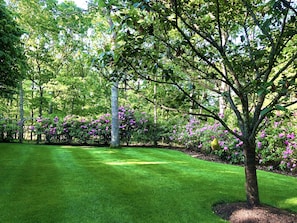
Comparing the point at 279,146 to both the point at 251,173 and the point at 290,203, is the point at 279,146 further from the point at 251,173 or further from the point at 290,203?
the point at 251,173

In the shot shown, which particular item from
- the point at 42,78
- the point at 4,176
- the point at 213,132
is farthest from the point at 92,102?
the point at 4,176

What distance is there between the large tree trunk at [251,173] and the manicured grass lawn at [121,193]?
0.51m

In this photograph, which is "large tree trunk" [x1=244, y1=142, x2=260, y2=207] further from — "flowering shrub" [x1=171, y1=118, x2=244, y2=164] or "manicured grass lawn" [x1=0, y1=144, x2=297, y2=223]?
"flowering shrub" [x1=171, y1=118, x2=244, y2=164]

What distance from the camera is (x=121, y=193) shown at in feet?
12.2

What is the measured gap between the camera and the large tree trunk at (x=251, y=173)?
9.82ft

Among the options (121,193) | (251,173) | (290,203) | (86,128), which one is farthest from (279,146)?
(86,128)

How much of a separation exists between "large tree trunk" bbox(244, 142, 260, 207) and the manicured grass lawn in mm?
507

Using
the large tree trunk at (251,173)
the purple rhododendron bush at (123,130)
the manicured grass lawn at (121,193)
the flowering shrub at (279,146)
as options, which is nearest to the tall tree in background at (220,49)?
the large tree trunk at (251,173)

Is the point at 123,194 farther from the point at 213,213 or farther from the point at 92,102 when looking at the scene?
the point at 92,102

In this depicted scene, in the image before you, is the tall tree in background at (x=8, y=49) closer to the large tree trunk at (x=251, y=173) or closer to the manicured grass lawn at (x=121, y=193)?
the manicured grass lawn at (x=121, y=193)

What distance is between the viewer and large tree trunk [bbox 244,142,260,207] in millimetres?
2992

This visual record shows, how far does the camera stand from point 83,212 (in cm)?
298

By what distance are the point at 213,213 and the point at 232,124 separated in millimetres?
5852

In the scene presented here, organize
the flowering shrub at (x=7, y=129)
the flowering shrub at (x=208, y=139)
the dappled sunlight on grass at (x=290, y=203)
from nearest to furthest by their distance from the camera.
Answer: the dappled sunlight on grass at (x=290, y=203), the flowering shrub at (x=208, y=139), the flowering shrub at (x=7, y=129)
